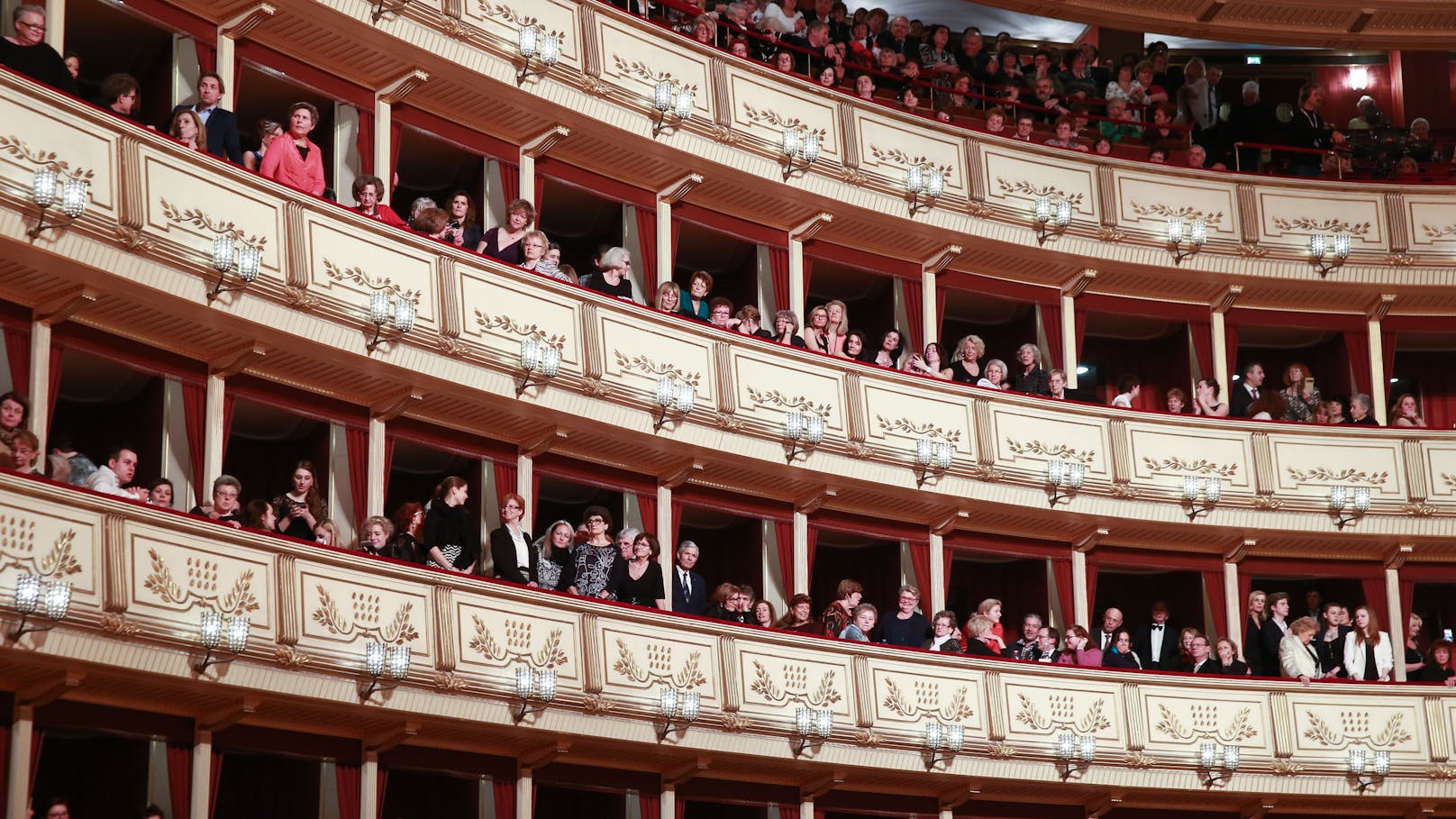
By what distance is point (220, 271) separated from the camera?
1172cm

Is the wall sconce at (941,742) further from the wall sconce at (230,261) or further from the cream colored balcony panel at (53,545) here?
the cream colored balcony panel at (53,545)

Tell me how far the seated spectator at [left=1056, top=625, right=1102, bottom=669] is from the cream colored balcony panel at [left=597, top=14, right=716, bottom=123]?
543cm

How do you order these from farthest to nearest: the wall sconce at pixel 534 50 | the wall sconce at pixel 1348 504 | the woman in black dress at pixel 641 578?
the wall sconce at pixel 1348 504 < the wall sconce at pixel 534 50 < the woman in black dress at pixel 641 578

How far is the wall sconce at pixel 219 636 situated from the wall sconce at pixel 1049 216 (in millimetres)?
9150

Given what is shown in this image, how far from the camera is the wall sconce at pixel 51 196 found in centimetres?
1054

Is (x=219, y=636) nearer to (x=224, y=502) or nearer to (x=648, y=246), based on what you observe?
(x=224, y=502)

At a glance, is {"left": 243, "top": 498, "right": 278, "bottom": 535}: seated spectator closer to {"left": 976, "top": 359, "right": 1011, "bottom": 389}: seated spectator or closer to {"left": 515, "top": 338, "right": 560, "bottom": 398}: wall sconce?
{"left": 515, "top": 338, "right": 560, "bottom": 398}: wall sconce

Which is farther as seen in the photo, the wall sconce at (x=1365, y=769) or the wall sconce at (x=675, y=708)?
the wall sconce at (x=1365, y=769)

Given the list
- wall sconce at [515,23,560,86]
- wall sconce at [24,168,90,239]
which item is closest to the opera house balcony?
wall sconce at [24,168,90,239]

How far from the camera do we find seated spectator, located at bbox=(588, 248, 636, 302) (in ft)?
48.4

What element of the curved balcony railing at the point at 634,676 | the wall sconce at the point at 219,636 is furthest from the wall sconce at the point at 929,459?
the wall sconce at the point at 219,636

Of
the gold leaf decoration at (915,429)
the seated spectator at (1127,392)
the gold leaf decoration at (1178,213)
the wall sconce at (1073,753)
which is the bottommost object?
the wall sconce at (1073,753)

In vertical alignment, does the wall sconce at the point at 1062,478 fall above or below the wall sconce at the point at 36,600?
above

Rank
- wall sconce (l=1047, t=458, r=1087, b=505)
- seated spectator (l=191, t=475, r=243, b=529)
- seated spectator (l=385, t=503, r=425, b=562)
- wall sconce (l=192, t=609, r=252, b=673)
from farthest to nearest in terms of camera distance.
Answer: wall sconce (l=1047, t=458, r=1087, b=505) < seated spectator (l=385, t=503, r=425, b=562) < seated spectator (l=191, t=475, r=243, b=529) < wall sconce (l=192, t=609, r=252, b=673)
